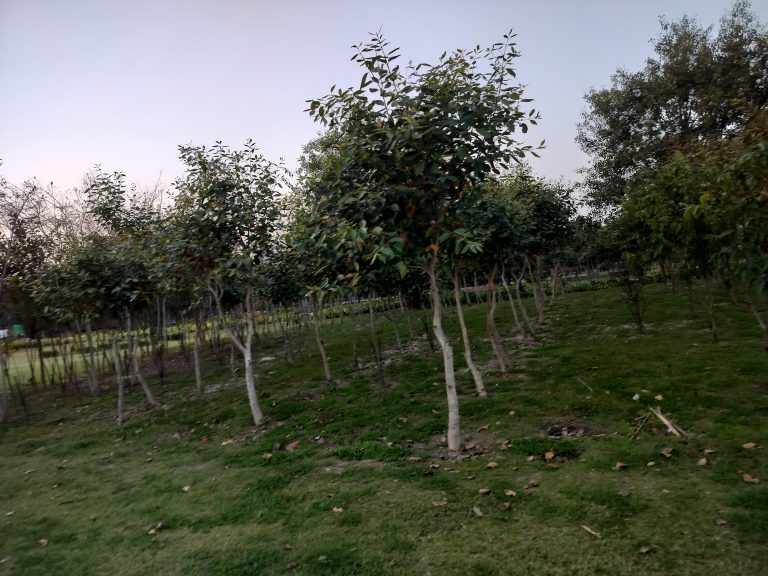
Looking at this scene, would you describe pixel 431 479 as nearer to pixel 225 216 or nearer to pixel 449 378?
pixel 449 378

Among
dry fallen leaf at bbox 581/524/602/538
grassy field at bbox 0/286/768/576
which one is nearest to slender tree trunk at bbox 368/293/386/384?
grassy field at bbox 0/286/768/576

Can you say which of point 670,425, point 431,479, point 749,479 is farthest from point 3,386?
point 749,479

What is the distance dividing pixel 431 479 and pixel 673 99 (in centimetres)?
2050

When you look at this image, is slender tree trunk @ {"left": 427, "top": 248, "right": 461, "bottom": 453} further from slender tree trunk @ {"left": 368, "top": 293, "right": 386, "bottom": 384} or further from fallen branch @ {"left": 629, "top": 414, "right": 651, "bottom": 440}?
slender tree trunk @ {"left": 368, "top": 293, "right": 386, "bottom": 384}

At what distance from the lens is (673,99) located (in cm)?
2019

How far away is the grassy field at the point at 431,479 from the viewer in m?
→ 4.07

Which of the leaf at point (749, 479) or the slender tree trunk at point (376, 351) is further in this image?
the slender tree trunk at point (376, 351)

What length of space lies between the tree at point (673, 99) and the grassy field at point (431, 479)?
11.0 m

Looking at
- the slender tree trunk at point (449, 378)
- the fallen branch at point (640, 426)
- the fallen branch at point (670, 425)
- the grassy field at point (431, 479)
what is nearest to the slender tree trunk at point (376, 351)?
the grassy field at point (431, 479)

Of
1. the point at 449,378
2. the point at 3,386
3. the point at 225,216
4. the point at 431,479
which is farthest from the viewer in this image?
the point at 3,386

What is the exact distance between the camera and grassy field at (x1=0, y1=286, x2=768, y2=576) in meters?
4.07

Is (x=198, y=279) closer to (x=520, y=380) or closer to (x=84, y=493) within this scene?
(x=84, y=493)

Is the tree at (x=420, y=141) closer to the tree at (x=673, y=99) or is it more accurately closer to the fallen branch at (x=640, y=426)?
the fallen branch at (x=640, y=426)

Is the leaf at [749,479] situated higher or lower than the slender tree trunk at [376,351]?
lower
